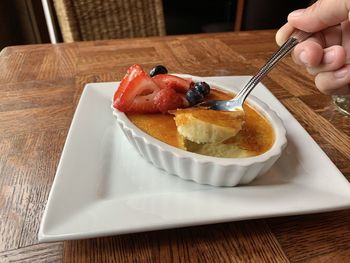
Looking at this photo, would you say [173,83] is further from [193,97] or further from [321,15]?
[321,15]

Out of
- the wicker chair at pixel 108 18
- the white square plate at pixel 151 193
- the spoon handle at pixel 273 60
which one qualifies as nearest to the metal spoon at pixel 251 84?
the spoon handle at pixel 273 60

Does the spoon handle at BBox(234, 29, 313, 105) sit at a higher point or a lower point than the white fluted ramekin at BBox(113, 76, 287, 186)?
higher

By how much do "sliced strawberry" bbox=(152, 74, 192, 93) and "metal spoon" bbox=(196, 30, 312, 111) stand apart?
0.05 m

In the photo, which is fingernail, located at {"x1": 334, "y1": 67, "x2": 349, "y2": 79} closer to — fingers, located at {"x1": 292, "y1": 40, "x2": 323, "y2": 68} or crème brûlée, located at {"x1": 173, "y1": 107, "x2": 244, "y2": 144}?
fingers, located at {"x1": 292, "y1": 40, "x2": 323, "y2": 68}

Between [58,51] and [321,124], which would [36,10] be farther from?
[321,124]

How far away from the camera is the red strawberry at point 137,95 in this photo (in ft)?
1.96

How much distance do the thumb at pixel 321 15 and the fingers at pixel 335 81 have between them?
0.09m

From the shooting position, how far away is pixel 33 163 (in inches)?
21.3

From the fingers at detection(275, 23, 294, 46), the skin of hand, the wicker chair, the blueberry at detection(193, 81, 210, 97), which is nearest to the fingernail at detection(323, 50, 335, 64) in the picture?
the skin of hand

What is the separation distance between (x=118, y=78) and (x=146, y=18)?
0.84 m

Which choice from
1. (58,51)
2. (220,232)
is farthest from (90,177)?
(58,51)

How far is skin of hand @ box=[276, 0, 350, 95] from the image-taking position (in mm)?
602

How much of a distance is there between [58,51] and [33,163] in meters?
0.65

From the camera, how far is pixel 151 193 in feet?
1.54
